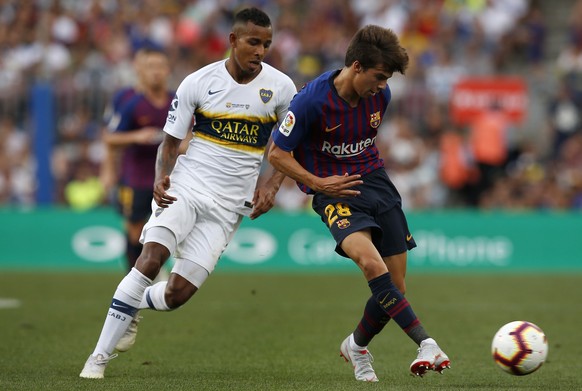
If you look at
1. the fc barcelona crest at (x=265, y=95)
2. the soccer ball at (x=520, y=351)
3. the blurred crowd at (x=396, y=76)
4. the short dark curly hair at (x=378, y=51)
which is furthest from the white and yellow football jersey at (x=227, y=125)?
the blurred crowd at (x=396, y=76)

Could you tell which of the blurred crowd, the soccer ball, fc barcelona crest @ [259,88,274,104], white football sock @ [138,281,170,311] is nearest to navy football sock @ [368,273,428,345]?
the soccer ball

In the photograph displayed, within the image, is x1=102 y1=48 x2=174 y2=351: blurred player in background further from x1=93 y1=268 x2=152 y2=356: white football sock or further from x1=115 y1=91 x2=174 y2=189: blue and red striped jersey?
x1=93 y1=268 x2=152 y2=356: white football sock

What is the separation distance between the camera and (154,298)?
7648 mm

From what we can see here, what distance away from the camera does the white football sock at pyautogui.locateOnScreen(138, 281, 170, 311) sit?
764 centimetres

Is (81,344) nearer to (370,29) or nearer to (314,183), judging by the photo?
(314,183)

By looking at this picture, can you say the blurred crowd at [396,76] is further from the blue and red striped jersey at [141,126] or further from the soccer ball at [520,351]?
the soccer ball at [520,351]

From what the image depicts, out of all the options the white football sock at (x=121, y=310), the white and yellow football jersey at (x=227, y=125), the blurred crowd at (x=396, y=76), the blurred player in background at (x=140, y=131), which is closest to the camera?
the white football sock at (x=121, y=310)

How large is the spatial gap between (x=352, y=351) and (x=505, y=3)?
1614 cm

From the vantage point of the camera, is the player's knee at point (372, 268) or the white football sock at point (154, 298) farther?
the white football sock at point (154, 298)

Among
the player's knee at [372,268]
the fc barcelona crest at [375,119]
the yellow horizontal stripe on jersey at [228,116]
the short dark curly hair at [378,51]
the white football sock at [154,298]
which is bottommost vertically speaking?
the white football sock at [154,298]

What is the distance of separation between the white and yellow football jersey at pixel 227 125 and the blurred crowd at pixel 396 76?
426 inches

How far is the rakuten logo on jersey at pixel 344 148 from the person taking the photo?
764cm

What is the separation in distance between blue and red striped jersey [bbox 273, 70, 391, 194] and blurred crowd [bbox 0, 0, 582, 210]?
11.3 meters

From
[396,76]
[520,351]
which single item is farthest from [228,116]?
[396,76]
